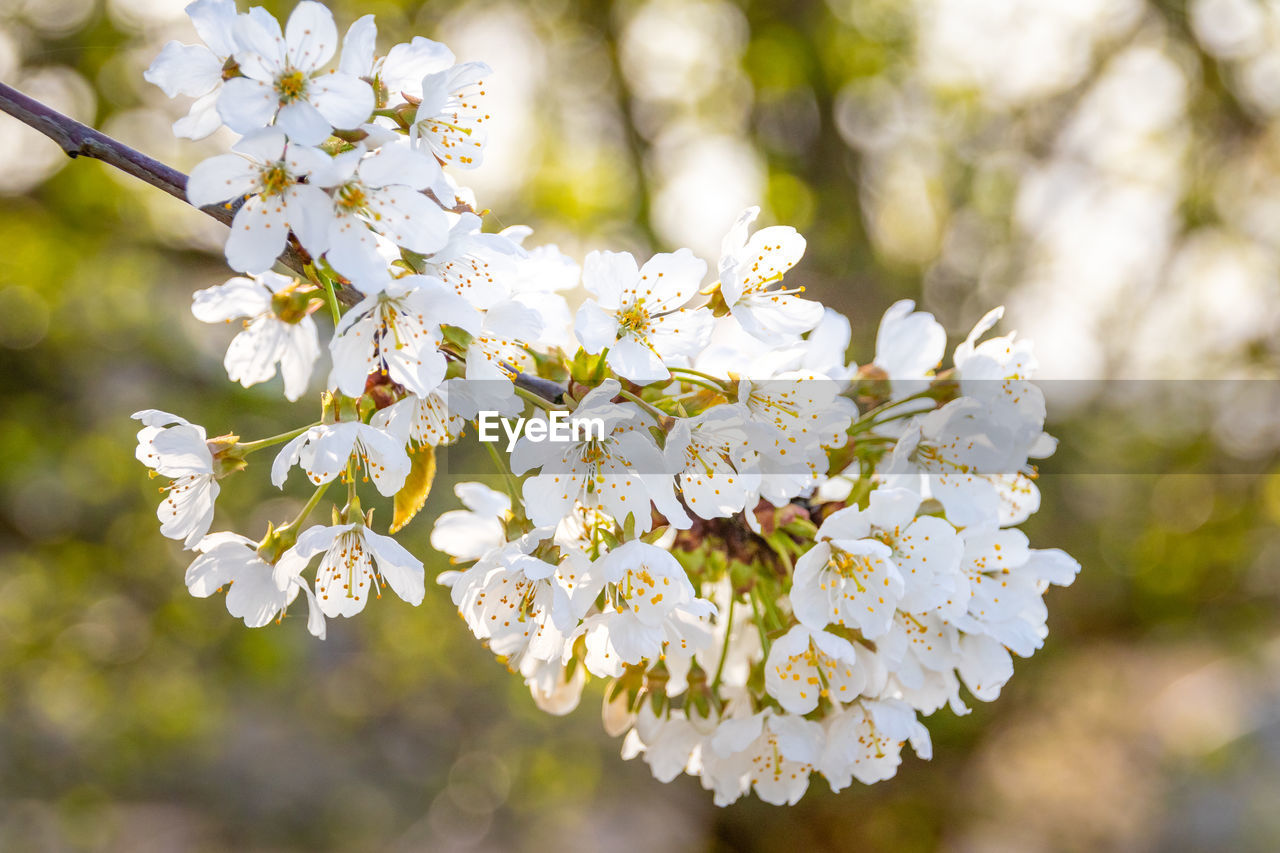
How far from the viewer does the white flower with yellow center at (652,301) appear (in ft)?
2.85

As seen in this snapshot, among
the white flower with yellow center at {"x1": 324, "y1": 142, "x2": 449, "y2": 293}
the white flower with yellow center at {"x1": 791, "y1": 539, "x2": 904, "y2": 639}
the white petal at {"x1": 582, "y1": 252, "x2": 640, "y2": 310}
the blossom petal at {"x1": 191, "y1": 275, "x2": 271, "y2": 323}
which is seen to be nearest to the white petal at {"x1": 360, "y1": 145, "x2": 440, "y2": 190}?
the white flower with yellow center at {"x1": 324, "y1": 142, "x2": 449, "y2": 293}

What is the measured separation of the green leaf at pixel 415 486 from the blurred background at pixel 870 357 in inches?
99.6

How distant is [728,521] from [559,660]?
278mm

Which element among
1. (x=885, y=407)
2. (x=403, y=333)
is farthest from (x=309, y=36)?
(x=885, y=407)

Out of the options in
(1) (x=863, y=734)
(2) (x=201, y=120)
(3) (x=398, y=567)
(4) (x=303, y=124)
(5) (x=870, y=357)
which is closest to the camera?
(4) (x=303, y=124)

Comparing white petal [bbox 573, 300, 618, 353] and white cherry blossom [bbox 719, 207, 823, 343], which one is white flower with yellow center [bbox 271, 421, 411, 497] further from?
white cherry blossom [bbox 719, 207, 823, 343]

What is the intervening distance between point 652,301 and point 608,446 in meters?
0.17

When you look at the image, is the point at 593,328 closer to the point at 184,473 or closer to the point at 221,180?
the point at 221,180

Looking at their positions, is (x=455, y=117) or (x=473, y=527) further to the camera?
(x=473, y=527)

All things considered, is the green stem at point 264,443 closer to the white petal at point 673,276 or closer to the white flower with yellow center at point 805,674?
the white petal at point 673,276

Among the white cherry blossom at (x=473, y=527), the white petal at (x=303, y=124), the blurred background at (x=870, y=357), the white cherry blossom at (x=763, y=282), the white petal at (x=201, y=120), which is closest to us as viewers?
the white petal at (x=303, y=124)

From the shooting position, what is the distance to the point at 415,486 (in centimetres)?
87

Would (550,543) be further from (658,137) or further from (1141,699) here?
(1141,699)

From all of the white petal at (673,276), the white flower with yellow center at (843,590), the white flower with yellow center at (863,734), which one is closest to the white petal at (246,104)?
the white petal at (673,276)
